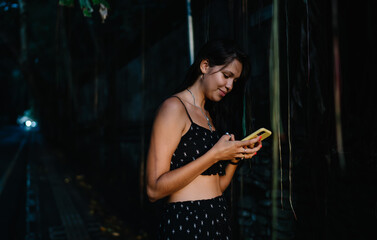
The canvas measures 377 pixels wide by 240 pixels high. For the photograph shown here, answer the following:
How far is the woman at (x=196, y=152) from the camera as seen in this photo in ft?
5.13

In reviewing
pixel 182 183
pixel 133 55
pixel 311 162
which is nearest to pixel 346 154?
pixel 311 162

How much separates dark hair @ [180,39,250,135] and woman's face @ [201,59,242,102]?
0.03 metres

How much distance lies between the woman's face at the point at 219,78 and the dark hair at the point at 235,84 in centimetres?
3

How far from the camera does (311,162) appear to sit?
240 centimetres

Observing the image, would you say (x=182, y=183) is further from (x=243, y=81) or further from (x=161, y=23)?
(x=161, y=23)

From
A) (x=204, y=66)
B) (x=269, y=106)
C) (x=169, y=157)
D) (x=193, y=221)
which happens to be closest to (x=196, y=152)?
(x=169, y=157)

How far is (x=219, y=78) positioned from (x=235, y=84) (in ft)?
1.18

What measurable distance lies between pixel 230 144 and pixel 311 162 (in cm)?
116

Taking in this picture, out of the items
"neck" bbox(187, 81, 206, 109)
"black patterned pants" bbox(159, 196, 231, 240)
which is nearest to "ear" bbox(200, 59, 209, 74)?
"neck" bbox(187, 81, 206, 109)

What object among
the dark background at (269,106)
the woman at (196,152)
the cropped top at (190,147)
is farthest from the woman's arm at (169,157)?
the dark background at (269,106)

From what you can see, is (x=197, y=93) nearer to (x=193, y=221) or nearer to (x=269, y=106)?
(x=193, y=221)

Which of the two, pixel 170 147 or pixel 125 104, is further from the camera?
pixel 125 104

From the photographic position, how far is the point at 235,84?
83.6 inches

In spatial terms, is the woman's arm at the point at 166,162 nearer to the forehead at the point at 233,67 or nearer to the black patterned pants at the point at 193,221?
the black patterned pants at the point at 193,221
